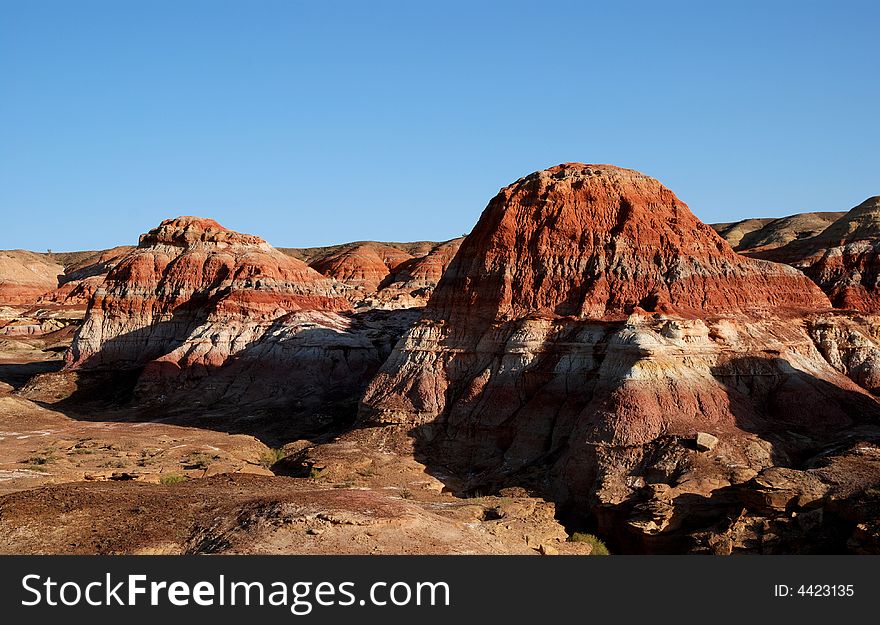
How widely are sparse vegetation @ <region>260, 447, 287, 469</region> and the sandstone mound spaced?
30.9 ft

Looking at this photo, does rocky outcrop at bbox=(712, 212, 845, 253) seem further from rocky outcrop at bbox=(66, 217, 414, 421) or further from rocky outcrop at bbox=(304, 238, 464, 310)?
rocky outcrop at bbox=(66, 217, 414, 421)

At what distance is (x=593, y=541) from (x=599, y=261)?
1420cm

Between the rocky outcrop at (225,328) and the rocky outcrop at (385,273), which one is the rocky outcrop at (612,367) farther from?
the rocky outcrop at (385,273)

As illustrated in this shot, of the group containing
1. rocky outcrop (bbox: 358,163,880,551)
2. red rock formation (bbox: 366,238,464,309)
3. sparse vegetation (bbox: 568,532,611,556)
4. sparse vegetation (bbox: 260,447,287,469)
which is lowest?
sparse vegetation (bbox: 568,532,611,556)

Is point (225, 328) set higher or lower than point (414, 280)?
lower

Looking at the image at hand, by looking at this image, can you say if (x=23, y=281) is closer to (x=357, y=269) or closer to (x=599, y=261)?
(x=357, y=269)

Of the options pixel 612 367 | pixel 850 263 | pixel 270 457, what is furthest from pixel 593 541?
pixel 850 263

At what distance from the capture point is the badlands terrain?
19.7 metres

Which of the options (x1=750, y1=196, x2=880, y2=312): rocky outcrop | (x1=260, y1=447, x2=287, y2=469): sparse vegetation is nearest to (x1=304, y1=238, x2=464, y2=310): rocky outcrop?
(x1=750, y1=196, x2=880, y2=312): rocky outcrop

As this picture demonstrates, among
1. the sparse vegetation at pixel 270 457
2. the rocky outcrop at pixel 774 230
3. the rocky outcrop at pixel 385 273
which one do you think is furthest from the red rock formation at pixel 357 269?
the sparse vegetation at pixel 270 457

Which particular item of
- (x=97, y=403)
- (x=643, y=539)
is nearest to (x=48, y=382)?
(x=97, y=403)

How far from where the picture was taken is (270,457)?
1287 inches

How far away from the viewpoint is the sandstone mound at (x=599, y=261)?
3231 cm

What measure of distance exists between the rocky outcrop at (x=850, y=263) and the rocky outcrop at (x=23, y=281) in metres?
89.3
